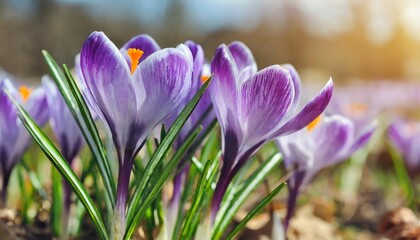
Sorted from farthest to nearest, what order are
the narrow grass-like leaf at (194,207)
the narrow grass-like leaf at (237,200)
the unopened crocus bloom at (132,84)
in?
the narrow grass-like leaf at (237,200) < the narrow grass-like leaf at (194,207) < the unopened crocus bloom at (132,84)

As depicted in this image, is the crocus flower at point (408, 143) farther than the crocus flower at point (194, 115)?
Yes

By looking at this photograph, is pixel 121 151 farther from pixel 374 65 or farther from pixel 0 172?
pixel 374 65

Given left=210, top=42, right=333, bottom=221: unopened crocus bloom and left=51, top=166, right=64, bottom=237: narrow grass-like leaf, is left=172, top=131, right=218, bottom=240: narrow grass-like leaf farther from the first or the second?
left=51, top=166, right=64, bottom=237: narrow grass-like leaf

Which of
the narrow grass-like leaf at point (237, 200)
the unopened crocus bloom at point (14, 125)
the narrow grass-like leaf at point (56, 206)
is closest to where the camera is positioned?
the narrow grass-like leaf at point (237, 200)

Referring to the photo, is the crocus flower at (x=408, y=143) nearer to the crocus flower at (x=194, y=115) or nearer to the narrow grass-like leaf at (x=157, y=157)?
the crocus flower at (x=194, y=115)

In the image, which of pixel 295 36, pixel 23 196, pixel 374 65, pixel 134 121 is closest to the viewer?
pixel 134 121

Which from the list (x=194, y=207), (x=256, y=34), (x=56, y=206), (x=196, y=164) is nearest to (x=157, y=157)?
(x=194, y=207)

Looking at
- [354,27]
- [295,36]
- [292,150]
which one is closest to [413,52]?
[354,27]

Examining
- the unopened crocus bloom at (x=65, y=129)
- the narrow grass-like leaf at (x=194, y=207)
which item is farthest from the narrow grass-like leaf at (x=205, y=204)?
the unopened crocus bloom at (x=65, y=129)
